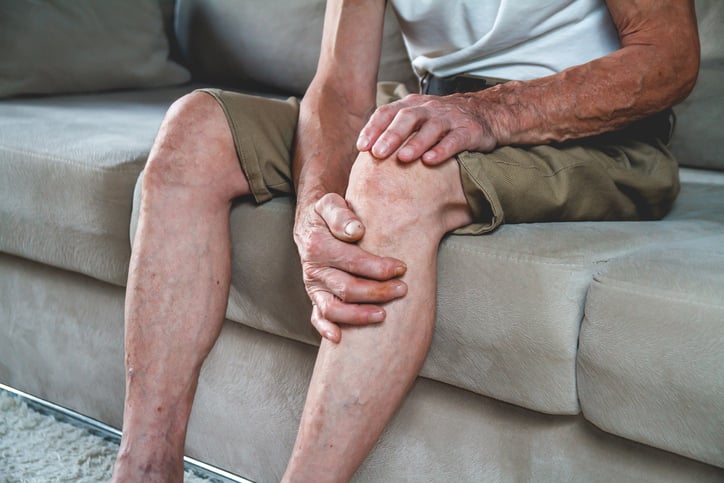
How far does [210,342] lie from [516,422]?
40 cm

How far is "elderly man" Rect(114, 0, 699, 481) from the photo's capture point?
966mm

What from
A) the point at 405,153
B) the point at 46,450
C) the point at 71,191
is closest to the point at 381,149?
the point at 405,153

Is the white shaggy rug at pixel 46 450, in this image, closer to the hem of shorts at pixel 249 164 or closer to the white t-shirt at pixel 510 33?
the hem of shorts at pixel 249 164

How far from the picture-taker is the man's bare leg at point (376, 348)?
96cm

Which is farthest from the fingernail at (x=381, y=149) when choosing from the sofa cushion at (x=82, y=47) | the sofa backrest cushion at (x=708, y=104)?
the sofa cushion at (x=82, y=47)

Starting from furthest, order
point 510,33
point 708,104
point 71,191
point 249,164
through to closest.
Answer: point 708,104 → point 71,191 → point 510,33 → point 249,164

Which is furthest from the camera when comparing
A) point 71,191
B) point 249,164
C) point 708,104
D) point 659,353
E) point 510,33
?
point 708,104

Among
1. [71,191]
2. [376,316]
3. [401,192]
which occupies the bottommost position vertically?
[71,191]

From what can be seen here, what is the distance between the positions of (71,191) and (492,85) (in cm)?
68

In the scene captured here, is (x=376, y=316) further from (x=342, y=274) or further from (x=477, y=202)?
(x=477, y=202)

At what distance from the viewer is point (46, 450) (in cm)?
143

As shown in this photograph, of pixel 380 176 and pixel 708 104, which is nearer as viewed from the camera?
pixel 380 176

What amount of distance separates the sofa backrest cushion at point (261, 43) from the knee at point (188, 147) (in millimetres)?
790

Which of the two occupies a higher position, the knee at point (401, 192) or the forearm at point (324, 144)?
the knee at point (401, 192)
